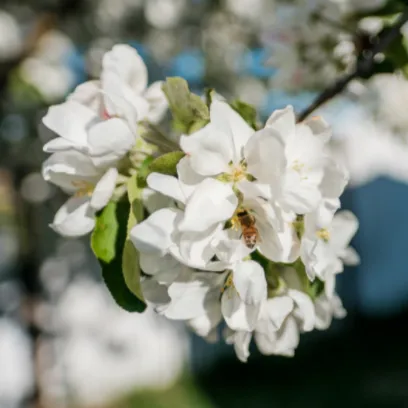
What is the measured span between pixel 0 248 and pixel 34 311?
3.51 feet

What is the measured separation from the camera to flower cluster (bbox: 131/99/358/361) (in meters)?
0.73

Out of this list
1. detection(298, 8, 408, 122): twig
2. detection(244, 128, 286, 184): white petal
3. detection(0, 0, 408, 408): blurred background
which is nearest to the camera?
detection(244, 128, 286, 184): white petal

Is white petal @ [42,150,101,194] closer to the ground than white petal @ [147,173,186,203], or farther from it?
closer to the ground

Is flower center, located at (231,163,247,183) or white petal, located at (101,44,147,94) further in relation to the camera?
white petal, located at (101,44,147,94)

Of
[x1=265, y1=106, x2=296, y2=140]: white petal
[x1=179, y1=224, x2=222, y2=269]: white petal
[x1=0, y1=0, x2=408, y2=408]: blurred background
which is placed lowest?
[x1=0, y1=0, x2=408, y2=408]: blurred background

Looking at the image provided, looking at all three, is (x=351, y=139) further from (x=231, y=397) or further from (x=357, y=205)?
(x=231, y=397)

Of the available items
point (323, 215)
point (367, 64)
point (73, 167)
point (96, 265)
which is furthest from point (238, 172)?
point (96, 265)

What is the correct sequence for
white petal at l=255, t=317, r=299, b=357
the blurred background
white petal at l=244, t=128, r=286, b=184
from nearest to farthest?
white petal at l=244, t=128, r=286, b=184
white petal at l=255, t=317, r=299, b=357
the blurred background

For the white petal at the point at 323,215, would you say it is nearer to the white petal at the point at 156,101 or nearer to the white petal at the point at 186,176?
the white petal at the point at 186,176

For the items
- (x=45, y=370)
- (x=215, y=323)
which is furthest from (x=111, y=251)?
(x=45, y=370)

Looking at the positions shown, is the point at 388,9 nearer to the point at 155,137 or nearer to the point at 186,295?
the point at 155,137

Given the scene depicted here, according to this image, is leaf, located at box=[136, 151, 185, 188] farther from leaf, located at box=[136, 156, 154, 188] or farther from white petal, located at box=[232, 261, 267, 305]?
white petal, located at box=[232, 261, 267, 305]

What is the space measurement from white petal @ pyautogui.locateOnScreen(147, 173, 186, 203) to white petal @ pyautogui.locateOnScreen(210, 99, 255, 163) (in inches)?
2.9

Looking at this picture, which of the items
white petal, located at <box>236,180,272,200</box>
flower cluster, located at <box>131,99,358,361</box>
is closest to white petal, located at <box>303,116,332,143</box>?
flower cluster, located at <box>131,99,358,361</box>
